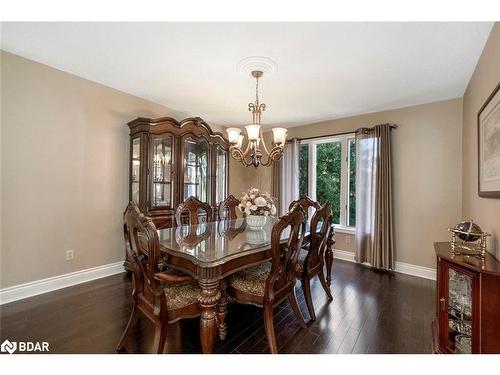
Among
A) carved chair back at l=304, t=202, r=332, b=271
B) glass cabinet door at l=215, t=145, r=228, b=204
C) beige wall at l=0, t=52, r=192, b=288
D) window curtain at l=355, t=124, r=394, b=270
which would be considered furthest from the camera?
glass cabinet door at l=215, t=145, r=228, b=204

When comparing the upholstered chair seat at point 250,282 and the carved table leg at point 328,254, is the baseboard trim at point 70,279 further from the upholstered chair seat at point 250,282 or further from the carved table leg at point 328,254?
the upholstered chair seat at point 250,282

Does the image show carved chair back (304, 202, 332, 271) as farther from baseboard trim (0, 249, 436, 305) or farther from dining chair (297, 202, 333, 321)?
baseboard trim (0, 249, 436, 305)

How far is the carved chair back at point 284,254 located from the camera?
156 cm

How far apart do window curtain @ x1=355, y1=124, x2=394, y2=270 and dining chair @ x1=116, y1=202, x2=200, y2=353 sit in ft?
9.63

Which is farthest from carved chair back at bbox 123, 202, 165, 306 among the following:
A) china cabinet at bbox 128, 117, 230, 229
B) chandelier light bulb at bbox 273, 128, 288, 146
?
china cabinet at bbox 128, 117, 230, 229

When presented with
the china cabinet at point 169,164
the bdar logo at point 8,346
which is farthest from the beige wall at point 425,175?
the bdar logo at point 8,346

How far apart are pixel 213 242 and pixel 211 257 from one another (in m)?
0.40

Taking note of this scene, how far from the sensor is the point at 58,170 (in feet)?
8.55

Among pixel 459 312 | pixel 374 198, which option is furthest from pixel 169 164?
pixel 459 312

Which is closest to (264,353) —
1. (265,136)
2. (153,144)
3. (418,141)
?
(153,144)

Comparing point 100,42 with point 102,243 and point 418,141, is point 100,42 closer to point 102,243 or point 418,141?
point 102,243

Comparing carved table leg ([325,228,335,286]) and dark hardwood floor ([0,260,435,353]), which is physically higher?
carved table leg ([325,228,335,286])

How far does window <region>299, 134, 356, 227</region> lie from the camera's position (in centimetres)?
404
